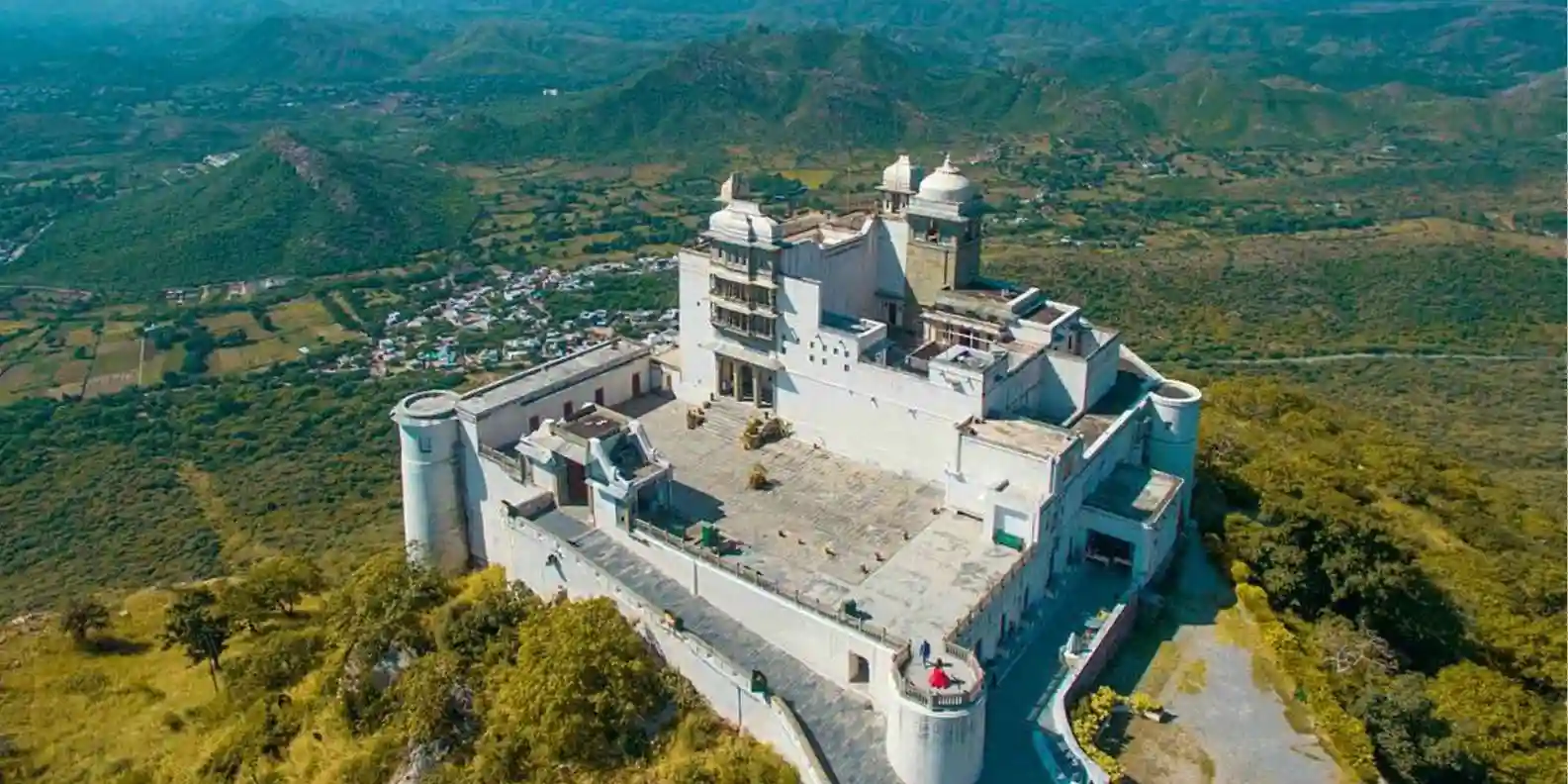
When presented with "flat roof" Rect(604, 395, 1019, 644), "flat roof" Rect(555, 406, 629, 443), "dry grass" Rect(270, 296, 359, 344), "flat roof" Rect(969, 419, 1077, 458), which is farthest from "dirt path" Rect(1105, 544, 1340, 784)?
"dry grass" Rect(270, 296, 359, 344)

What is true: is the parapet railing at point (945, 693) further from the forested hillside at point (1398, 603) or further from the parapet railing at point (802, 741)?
the forested hillside at point (1398, 603)

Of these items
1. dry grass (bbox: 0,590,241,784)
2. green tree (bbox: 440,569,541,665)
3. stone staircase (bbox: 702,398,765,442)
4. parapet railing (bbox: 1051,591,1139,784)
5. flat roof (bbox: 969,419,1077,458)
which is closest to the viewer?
parapet railing (bbox: 1051,591,1139,784)

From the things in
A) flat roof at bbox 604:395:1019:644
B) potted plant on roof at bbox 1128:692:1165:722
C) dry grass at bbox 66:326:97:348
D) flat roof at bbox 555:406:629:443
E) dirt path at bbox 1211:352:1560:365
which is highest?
flat roof at bbox 555:406:629:443

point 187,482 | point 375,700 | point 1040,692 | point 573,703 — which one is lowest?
point 187,482

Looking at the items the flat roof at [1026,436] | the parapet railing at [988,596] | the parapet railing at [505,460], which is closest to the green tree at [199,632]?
the parapet railing at [505,460]

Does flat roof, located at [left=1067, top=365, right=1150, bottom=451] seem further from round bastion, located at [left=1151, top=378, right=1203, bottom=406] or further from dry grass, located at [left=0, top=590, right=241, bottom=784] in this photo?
dry grass, located at [left=0, top=590, right=241, bottom=784]

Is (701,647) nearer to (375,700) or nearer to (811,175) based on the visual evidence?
(375,700)

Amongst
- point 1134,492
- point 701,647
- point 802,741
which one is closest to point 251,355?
point 701,647
